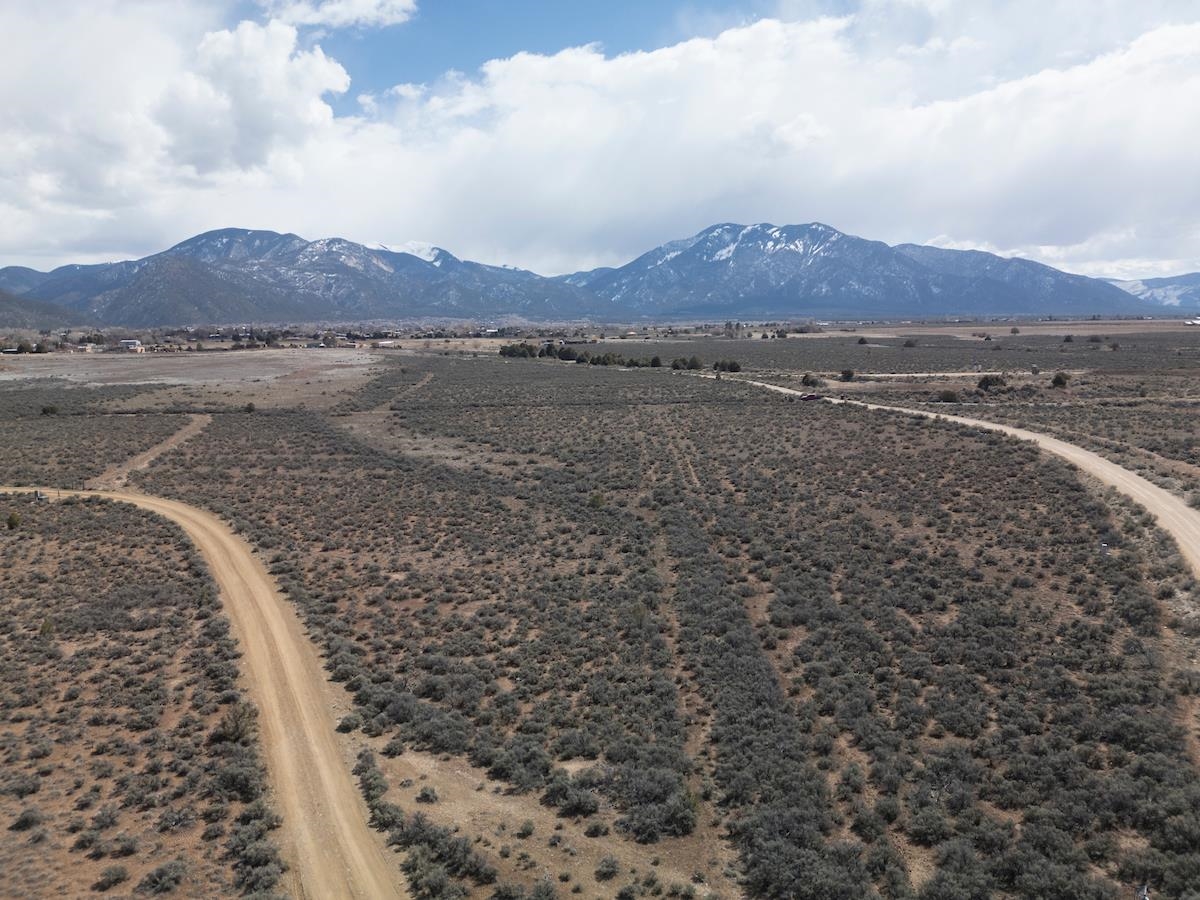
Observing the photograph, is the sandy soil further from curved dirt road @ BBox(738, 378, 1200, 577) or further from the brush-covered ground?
curved dirt road @ BBox(738, 378, 1200, 577)

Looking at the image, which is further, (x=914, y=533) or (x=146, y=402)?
(x=146, y=402)

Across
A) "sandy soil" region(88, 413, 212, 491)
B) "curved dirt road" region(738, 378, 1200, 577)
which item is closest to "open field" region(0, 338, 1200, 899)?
"curved dirt road" region(738, 378, 1200, 577)

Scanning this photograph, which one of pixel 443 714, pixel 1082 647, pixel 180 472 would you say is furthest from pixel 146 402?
pixel 1082 647

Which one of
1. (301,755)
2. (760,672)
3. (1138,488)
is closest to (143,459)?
(301,755)

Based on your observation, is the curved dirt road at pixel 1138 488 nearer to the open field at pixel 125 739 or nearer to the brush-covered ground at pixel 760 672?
the brush-covered ground at pixel 760 672

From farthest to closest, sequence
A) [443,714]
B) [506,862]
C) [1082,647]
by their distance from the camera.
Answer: [1082,647]
[443,714]
[506,862]

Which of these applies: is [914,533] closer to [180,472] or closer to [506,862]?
[506,862]

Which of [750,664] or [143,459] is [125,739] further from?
[143,459]
